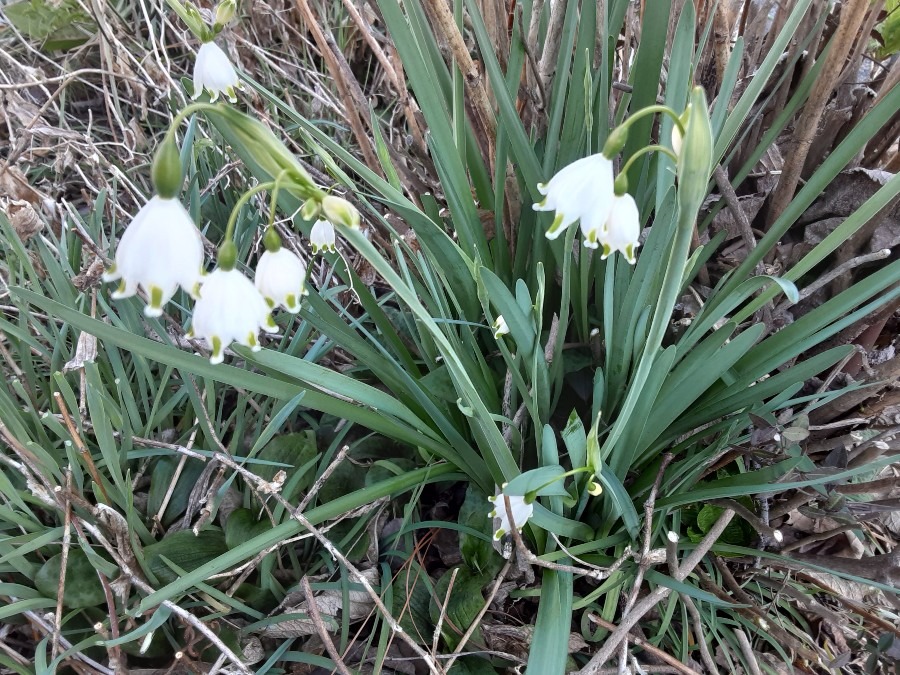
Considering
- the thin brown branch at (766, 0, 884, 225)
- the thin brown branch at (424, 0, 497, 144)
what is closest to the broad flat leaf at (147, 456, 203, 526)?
the thin brown branch at (424, 0, 497, 144)

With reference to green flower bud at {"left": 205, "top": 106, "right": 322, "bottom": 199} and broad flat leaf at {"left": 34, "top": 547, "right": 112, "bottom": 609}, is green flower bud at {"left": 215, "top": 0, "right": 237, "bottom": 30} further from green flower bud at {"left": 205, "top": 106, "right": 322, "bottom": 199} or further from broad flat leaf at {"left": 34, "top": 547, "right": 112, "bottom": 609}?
broad flat leaf at {"left": 34, "top": 547, "right": 112, "bottom": 609}

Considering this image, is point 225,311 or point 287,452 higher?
point 225,311

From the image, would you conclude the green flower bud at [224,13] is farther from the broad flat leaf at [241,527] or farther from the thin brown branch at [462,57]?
the broad flat leaf at [241,527]

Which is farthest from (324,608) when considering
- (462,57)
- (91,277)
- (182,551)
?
(462,57)

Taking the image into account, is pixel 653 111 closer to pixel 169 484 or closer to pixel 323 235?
pixel 323 235

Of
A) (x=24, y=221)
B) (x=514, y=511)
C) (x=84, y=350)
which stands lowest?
(x=514, y=511)

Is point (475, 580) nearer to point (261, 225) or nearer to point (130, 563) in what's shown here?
point (130, 563)

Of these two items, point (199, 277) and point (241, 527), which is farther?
point (241, 527)
